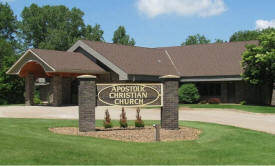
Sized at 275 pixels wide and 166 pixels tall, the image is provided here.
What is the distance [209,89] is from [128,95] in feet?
74.0

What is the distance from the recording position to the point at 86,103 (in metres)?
14.6

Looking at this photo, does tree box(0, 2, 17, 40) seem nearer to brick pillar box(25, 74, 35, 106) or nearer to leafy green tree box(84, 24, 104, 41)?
leafy green tree box(84, 24, 104, 41)

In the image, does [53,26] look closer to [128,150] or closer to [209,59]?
[209,59]

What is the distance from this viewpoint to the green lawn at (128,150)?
29.7 feet

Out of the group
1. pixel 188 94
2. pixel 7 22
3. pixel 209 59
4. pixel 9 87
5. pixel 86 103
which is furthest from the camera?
pixel 7 22

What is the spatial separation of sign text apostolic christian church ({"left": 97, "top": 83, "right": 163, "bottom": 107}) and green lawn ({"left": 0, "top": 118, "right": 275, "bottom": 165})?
2806 millimetres

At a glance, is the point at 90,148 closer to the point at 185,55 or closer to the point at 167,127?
the point at 167,127

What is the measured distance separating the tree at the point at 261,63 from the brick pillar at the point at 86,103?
1838cm

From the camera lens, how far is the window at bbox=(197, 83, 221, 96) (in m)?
36.2

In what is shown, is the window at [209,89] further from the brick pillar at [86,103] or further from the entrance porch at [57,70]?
the brick pillar at [86,103]

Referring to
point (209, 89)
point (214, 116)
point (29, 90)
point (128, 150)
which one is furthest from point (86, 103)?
point (209, 89)

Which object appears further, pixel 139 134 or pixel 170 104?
pixel 170 104

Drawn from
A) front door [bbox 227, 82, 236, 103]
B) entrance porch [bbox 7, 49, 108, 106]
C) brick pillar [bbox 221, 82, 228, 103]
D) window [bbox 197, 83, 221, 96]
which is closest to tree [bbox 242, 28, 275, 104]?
front door [bbox 227, 82, 236, 103]

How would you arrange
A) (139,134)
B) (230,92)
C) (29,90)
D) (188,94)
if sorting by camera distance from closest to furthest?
(139,134), (188,94), (29,90), (230,92)
